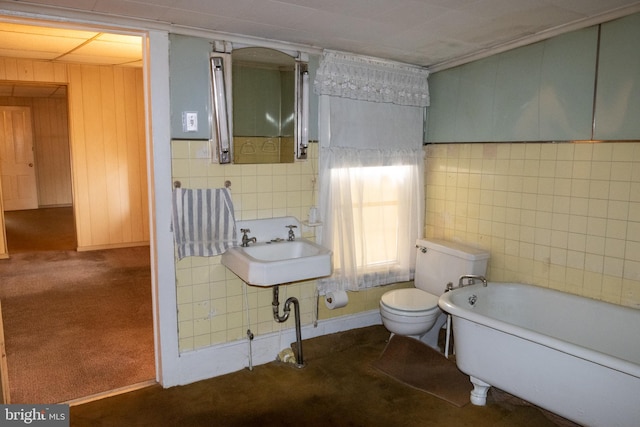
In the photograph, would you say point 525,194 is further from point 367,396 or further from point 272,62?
point 272,62

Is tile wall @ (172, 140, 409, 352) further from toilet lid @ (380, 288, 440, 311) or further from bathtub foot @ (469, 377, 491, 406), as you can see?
bathtub foot @ (469, 377, 491, 406)

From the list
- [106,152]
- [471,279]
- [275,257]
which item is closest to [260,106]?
[275,257]

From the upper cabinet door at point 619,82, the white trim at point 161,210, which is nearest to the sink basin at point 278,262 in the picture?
the white trim at point 161,210

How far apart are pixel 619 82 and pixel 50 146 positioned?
10.1 m

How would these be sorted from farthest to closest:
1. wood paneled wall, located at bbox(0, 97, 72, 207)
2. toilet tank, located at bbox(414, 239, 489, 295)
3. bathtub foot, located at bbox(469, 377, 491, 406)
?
wood paneled wall, located at bbox(0, 97, 72, 207) < toilet tank, located at bbox(414, 239, 489, 295) < bathtub foot, located at bbox(469, 377, 491, 406)

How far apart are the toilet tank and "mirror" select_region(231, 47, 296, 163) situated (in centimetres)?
135

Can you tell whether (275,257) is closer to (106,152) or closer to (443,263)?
(443,263)

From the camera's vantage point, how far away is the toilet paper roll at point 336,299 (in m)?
3.43

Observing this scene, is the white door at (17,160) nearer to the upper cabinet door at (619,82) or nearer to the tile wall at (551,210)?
the tile wall at (551,210)

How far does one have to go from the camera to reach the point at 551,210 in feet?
9.84

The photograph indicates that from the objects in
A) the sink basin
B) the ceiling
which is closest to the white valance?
the ceiling

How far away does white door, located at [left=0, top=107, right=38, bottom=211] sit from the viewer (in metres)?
8.75

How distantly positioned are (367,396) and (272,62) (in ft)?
7.56

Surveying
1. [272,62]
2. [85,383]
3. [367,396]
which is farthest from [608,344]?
[85,383]
